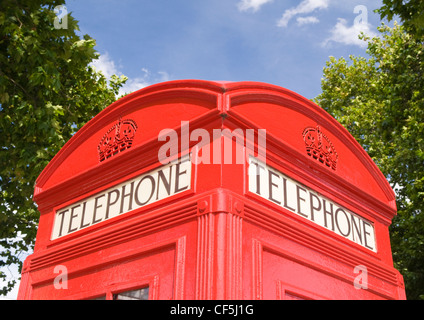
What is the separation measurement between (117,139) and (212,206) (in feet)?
3.73

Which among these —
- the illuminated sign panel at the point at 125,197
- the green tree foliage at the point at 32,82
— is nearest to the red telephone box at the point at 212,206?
the illuminated sign panel at the point at 125,197

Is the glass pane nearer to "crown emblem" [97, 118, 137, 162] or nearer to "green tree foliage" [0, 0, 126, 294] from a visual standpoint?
"crown emblem" [97, 118, 137, 162]

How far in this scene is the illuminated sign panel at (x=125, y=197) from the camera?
2613 mm

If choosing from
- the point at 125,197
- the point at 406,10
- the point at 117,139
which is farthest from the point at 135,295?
the point at 406,10

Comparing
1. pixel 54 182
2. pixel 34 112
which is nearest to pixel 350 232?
pixel 54 182

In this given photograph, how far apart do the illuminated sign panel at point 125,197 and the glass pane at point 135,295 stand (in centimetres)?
48

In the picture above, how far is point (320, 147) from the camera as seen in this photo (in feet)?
10.4

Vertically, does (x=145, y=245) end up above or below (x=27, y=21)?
below

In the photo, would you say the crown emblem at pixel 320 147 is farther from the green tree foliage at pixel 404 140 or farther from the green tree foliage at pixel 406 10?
the green tree foliage at pixel 404 140
